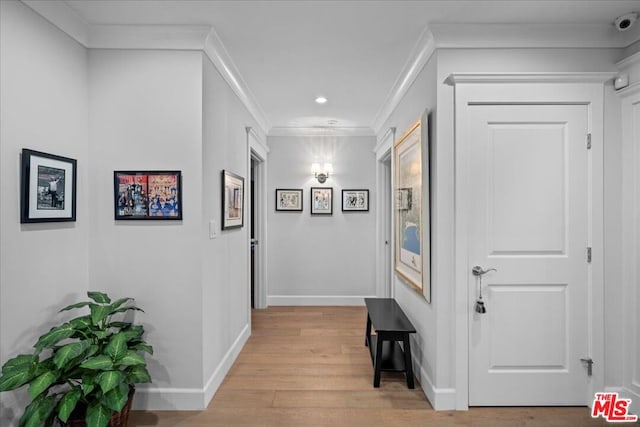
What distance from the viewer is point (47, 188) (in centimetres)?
185

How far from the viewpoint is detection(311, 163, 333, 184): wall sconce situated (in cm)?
467

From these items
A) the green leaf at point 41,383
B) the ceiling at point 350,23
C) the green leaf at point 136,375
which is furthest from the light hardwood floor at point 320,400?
the ceiling at point 350,23

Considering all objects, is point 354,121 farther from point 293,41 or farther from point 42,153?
point 42,153

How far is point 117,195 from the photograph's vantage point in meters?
2.19

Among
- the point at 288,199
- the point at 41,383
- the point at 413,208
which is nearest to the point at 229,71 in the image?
the point at 413,208

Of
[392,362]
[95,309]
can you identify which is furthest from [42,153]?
[392,362]

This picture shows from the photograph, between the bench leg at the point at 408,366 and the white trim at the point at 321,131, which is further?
the white trim at the point at 321,131

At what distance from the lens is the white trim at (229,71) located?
7.45 ft

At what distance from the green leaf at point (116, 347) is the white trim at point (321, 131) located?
3.44 m

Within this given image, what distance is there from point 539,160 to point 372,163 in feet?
8.80

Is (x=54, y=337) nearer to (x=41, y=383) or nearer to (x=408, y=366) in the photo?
(x=41, y=383)

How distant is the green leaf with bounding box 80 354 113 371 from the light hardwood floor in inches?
26.6

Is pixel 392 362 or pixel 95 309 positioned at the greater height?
pixel 95 309

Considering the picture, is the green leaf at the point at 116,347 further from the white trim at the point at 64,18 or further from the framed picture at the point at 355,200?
the framed picture at the point at 355,200
